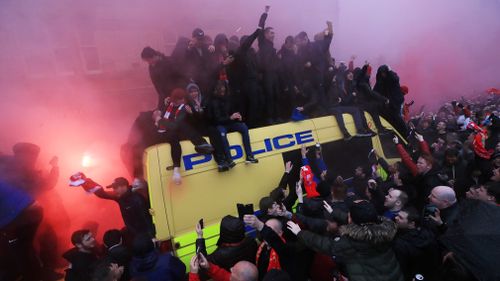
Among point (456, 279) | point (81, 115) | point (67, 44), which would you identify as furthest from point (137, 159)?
point (67, 44)

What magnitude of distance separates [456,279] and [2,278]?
13.4 feet

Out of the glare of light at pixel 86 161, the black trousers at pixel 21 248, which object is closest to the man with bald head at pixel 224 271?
the black trousers at pixel 21 248

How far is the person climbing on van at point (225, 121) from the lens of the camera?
322 centimetres

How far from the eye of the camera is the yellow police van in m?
2.68

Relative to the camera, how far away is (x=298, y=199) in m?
3.06

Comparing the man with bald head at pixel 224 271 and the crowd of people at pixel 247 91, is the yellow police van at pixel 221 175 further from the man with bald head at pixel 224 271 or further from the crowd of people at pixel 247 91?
the man with bald head at pixel 224 271

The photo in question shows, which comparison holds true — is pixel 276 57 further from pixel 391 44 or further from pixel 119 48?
pixel 391 44

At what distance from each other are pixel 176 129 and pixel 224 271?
153cm

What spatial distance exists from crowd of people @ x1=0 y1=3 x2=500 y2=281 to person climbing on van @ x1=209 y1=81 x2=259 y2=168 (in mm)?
14

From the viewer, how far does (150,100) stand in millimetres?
6172

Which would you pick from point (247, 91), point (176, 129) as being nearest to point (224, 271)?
point (176, 129)

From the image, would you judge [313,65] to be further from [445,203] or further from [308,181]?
[445,203]

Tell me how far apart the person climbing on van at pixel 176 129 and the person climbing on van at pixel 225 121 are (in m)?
0.24

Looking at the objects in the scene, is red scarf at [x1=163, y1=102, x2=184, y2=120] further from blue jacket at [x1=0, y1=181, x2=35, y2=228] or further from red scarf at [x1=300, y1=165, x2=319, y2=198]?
blue jacket at [x1=0, y1=181, x2=35, y2=228]
